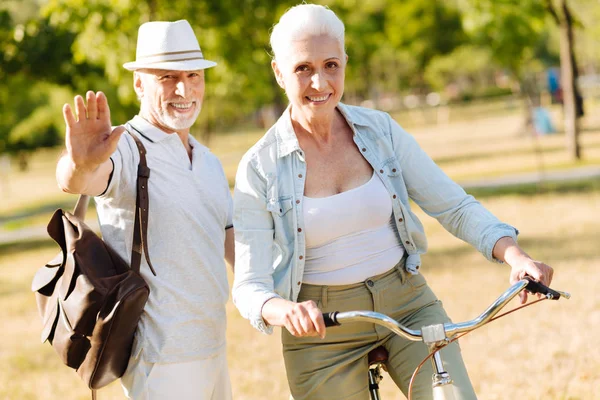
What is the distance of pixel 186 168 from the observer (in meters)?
4.22

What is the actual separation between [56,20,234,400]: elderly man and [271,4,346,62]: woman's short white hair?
0.80 m

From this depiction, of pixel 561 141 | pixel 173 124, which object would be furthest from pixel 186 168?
pixel 561 141

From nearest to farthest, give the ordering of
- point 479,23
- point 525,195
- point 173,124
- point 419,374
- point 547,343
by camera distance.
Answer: point 419,374 < point 173,124 < point 547,343 < point 525,195 < point 479,23

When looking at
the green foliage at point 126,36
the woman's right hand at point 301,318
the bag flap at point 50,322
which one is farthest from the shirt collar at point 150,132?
the green foliage at point 126,36

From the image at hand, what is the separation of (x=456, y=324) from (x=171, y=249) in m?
1.42

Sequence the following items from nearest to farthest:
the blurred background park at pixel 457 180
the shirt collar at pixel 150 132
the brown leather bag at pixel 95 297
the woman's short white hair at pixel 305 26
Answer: the woman's short white hair at pixel 305 26
the brown leather bag at pixel 95 297
the shirt collar at pixel 150 132
the blurred background park at pixel 457 180

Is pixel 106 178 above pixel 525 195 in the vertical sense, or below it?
above

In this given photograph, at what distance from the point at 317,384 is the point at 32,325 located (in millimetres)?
8122

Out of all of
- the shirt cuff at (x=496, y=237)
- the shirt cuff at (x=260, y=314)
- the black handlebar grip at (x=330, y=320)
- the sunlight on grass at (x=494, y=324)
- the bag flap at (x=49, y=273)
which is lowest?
the sunlight on grass at (x=494, y=324)

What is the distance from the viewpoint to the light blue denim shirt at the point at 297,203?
3.52 m

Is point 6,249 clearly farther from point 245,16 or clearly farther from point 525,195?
point 525,195

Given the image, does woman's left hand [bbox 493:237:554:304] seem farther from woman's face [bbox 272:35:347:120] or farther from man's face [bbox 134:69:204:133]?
man's face [bbox 134:69:204:133]

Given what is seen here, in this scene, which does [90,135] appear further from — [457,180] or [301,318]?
[457,180]

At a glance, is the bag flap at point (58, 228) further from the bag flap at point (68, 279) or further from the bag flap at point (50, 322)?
the bag flap at point (50, 322)
